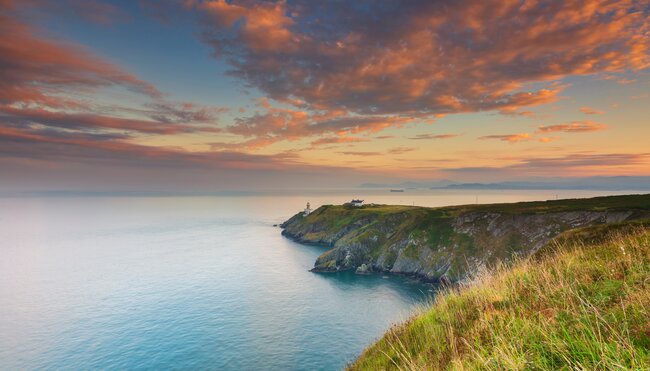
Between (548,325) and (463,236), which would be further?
(463,236)

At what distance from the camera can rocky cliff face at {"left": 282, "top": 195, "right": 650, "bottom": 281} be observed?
99.0 metres

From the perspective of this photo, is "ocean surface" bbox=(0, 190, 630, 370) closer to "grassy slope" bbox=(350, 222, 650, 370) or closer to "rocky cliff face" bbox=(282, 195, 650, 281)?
"rocky cliff face" bbox=(282, 195, 650, 281)

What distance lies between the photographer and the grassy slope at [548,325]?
5750 millimetres

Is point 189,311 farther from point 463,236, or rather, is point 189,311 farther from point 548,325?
point 463,236

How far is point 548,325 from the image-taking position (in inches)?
279

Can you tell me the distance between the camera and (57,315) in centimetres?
8212

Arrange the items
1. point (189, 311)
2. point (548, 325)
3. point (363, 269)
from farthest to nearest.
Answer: point (363, 269)
point (189, 311)
point (548, 325)

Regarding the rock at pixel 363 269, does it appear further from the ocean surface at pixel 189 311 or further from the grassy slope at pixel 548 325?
the grassy slope at pixel 548 325

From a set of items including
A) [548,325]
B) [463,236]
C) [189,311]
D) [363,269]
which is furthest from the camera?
[363,269]

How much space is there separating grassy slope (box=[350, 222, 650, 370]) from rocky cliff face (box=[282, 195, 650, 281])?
256 ft

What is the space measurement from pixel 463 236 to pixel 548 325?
121629 mm

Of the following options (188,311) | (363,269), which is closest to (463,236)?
(363,269)

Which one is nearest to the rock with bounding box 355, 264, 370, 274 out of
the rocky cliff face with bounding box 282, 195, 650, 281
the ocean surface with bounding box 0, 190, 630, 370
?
the rocky cliff face with bounding box 282, 195, 650, 281

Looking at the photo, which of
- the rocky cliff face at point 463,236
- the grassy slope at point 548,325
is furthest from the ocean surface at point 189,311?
the grassy slope at point 548,325
